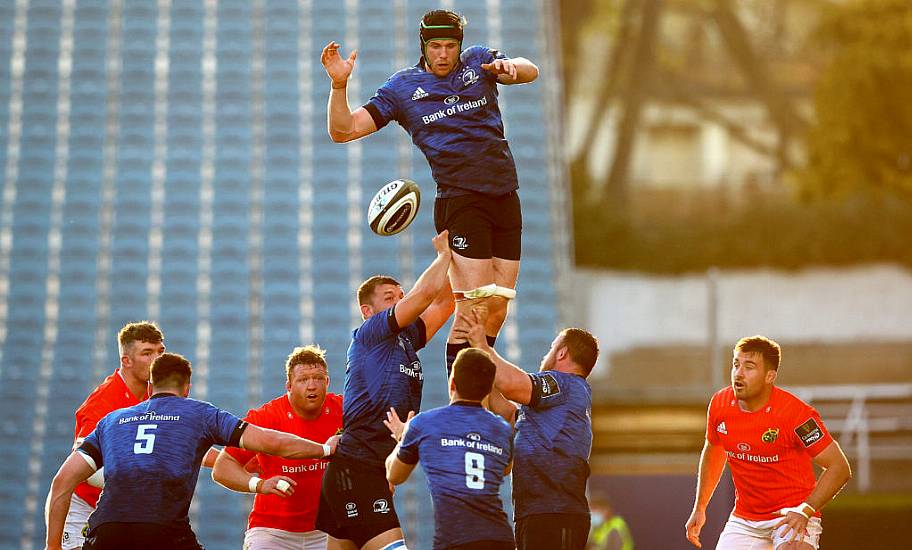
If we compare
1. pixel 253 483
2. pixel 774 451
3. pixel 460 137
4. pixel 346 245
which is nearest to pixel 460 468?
pixel 253 483

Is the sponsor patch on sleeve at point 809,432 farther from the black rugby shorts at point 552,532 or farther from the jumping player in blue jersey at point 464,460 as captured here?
the jumping player in blue jersey at point 464,460

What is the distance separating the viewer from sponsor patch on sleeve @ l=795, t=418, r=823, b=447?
10105 millimetres

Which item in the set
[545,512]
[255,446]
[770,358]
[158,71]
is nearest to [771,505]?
[770,358]

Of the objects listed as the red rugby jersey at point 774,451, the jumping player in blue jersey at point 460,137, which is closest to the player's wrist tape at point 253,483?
the jumping player in blue jersey at point 460,137

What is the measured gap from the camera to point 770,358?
10219 mm

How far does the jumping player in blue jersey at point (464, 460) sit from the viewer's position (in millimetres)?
8094

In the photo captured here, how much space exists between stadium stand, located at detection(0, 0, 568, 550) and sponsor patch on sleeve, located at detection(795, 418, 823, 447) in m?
10.0

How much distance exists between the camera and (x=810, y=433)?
33.2 feet

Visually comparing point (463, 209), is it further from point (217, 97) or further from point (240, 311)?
point (217, 97)

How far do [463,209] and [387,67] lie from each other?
47.6 feet

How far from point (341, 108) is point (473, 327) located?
1827 mm

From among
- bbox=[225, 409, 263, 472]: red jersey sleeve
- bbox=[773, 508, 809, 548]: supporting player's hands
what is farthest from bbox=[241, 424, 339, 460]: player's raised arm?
bbox=[773, 508, 809, 548]: supporting player's hands

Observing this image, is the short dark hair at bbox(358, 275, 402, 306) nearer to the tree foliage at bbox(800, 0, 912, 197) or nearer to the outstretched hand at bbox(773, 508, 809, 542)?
the outstretched hand at bbox(773, 508, 809, 542)

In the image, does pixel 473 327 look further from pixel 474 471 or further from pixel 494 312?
pixel 474 471
